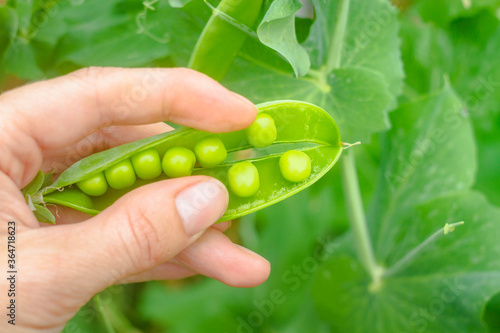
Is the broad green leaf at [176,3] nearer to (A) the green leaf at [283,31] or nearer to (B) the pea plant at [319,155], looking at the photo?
(B) the pea plant at [319,155]

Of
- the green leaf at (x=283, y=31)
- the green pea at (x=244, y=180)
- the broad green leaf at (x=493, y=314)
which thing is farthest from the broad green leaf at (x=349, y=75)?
the broad green leaf at (x=493, y=314)

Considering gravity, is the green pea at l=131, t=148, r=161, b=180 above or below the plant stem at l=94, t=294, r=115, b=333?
above

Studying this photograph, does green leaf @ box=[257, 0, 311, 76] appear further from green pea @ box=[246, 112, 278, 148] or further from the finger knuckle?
the finger knuckle

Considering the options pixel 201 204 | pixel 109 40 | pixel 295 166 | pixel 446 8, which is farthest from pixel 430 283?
pixel 109 40

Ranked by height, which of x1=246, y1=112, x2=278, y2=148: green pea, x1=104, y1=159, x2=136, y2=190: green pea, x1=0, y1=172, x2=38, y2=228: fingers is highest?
x1=246, y1=112, x2=278, y2=148: green pea

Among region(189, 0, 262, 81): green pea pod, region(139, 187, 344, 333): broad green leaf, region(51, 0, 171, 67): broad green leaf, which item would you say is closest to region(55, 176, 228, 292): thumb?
region(189, 0, 262, 81): green pea pod

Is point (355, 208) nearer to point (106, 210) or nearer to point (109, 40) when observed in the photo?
point (106, 210)
